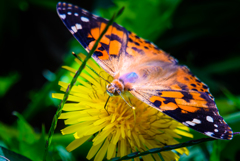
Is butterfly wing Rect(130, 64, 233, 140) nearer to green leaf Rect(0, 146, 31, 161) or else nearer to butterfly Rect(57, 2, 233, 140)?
butterfly Rect(57, 2, 233, 140)

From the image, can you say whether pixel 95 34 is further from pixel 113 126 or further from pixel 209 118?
pixel 209 118

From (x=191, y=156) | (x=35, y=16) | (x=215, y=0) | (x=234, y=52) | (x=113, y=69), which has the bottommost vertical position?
(x=191, y=156)

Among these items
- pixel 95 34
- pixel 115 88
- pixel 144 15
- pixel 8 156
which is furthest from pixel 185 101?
pixel 144 15

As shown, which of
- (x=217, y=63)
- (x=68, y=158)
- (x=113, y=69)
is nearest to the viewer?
(x=68, y=158)

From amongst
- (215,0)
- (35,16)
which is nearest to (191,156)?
(215,0)

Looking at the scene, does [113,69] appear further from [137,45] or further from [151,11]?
[151,11]

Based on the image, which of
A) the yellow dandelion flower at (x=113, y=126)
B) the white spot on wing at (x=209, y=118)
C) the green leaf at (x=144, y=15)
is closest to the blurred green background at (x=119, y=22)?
the green leaf at (x=144, y=15)
